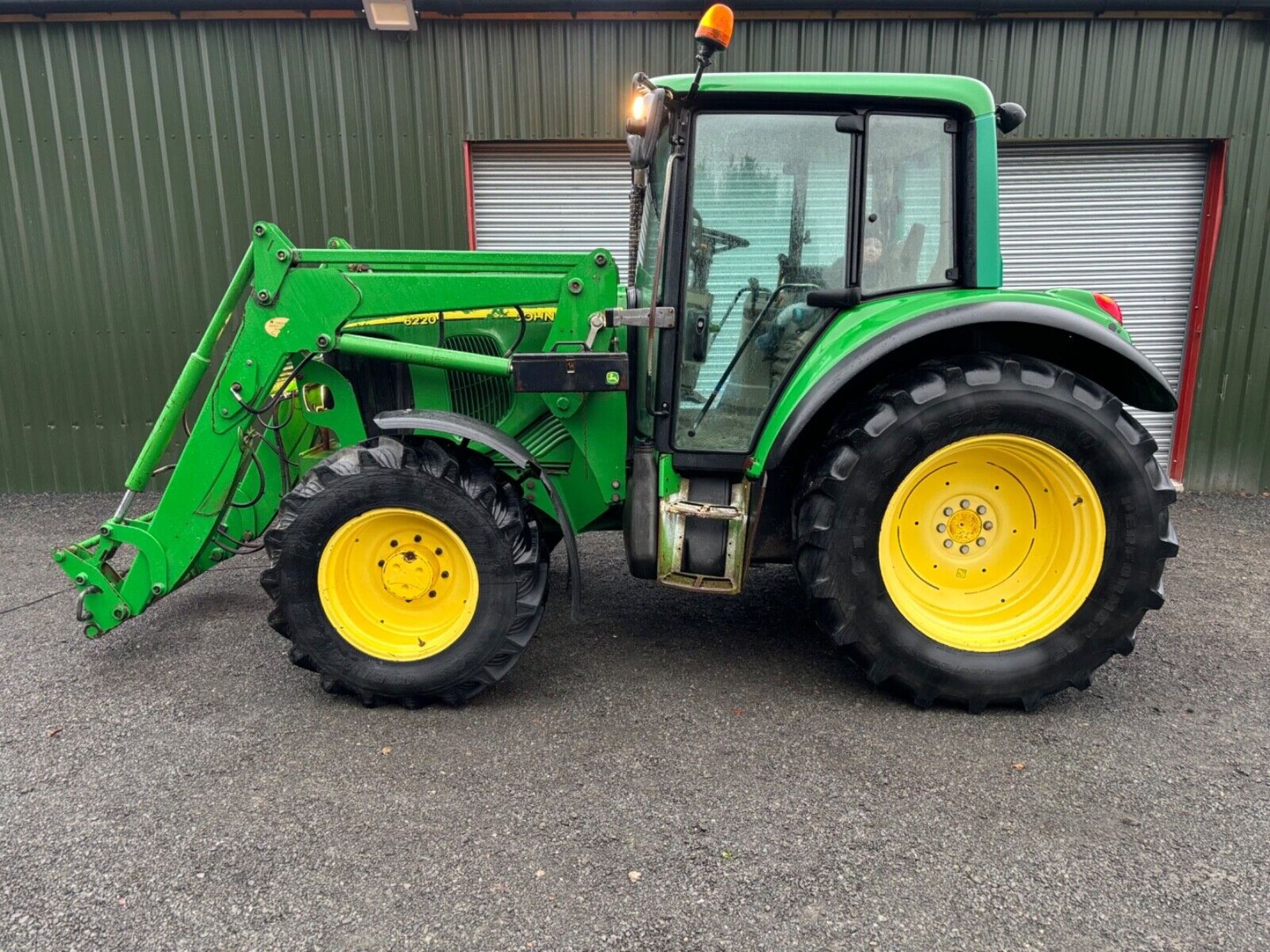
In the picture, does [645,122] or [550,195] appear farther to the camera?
[550,195]

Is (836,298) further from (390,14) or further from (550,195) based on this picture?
(390,14)

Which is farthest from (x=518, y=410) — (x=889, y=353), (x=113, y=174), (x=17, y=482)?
(x=17, y=482)

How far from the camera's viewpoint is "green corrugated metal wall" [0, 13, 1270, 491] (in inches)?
213

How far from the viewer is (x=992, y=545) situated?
117 inches

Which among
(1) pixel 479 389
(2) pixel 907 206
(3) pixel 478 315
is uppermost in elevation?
(2) pixel 907 206

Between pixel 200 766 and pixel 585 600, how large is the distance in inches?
71.4

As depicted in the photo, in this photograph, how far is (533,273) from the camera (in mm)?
3105

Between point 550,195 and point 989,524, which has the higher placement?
point 550,195

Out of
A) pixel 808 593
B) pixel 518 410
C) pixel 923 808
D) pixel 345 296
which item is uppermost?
pixel 345 296

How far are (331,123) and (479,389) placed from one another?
344 centimetres

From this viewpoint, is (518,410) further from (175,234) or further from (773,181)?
(175,234)

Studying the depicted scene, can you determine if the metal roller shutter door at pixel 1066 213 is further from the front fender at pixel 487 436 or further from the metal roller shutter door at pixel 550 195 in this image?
the front fender at pixel 487 436

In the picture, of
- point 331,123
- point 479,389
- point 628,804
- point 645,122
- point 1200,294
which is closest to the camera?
point 628,804

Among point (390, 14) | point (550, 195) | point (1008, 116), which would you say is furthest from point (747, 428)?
point (390, 14)
